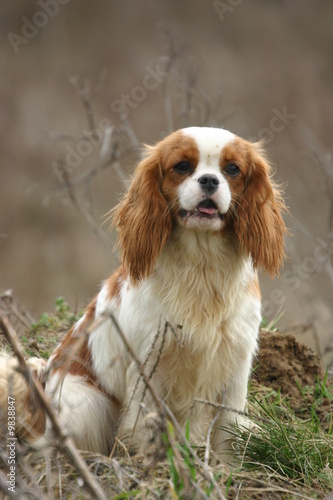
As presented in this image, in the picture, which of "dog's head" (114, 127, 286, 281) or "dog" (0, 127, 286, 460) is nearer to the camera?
"dog's head" (114, 127, 286, 281)

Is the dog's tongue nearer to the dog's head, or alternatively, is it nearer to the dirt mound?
the dog's head

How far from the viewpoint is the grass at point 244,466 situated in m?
3.03

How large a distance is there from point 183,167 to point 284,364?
161cm

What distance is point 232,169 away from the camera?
13.5 ft

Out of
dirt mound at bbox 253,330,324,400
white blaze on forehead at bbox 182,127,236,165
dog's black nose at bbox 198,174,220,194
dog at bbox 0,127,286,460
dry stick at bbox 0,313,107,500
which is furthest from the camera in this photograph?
dirt mound at bbox 253,330,324,400

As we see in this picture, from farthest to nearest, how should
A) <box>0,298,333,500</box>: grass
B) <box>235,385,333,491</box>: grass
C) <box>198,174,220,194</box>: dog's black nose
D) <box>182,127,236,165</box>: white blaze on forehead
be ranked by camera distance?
<box>182,127,236,165</box>: white blaze on forehead < <box>198,174,220,194</box>: dog's black nose < <box>235,385,333,491</box>: grass < <box>0,298,333,500</box>: grass

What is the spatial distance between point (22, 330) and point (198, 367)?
1.99m

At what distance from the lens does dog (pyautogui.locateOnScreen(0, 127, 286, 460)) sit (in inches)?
163

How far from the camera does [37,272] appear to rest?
10.7 metres

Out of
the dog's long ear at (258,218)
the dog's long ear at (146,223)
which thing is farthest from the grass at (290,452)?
the dog's long ear at (146,223)

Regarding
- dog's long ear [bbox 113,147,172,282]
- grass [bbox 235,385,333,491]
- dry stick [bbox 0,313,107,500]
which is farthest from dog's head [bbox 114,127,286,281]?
dry stick [bbox 0,313,107,500]

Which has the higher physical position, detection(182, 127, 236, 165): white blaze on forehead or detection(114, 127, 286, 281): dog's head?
detection(182, 127, 236, 165): white blaze on forehead

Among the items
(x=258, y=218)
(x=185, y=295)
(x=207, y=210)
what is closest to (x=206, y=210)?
(x=207, y=210)

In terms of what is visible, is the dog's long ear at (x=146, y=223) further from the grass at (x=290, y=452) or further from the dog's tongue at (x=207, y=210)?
the grass at (x=290, y=452)
